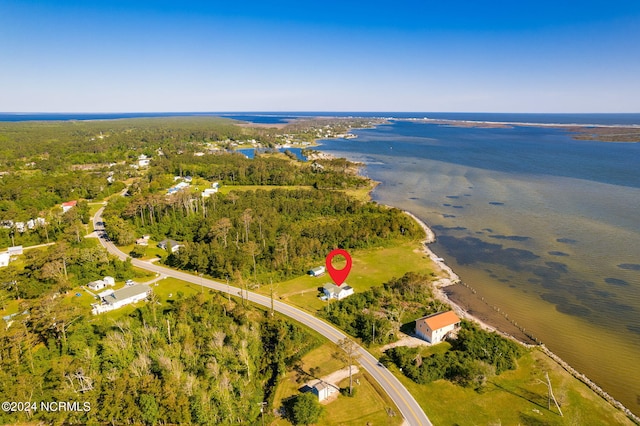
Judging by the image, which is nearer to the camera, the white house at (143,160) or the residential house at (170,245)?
the residential house at (170,245)

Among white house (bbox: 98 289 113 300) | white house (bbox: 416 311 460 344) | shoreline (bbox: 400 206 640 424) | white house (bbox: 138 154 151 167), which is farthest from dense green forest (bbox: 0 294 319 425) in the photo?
white house (bbox: 138 154 151 167)

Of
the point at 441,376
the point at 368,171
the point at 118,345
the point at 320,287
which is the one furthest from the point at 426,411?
the point at 368,171

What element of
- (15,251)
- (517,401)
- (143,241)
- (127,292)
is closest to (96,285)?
(127,292)

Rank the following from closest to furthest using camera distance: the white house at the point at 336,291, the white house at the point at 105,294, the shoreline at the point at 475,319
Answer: the shoreline at the point at 475,319 → the white house at the point at 105,294 → the white house at the point at 336,291

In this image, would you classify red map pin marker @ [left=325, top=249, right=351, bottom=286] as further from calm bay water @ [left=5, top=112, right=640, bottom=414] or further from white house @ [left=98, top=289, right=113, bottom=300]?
white house @ [left=98, top=289, right=113, bottom=300]

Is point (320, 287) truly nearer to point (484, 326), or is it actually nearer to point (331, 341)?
point (331, 341)

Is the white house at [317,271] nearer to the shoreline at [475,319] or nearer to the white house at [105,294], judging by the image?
the shoreline at [475,319]

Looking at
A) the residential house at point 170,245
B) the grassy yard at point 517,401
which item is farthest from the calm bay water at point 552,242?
the residential house at point 170,245
